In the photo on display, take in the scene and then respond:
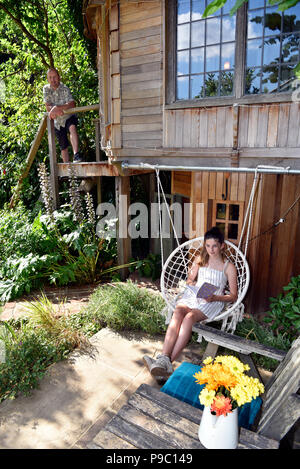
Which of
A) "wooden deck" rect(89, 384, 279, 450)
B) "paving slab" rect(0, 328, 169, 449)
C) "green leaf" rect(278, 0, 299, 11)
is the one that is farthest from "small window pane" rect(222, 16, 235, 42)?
"wooden deck" rect(89, 384, 279, 450)

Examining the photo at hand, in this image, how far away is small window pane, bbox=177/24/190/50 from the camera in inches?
145

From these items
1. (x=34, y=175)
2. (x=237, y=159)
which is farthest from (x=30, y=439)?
(x=34, y=175)

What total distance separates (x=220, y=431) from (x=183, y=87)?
3455 mm

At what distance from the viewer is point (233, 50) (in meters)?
3.50

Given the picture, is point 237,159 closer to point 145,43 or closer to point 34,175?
point 145,43

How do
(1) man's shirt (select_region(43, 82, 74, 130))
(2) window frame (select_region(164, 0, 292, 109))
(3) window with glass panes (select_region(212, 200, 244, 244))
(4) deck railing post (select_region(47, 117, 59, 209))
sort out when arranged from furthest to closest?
1. (1) man's shirt (select_region(43, 82, 74, 130))
2. (4) deck railing post (select_region(47, 117, 59, 209))
3. (3) window with glass panes (select_region(212, 200, 244, 244))
4. (2) window frame (select_region(164, 0, 292, 109))

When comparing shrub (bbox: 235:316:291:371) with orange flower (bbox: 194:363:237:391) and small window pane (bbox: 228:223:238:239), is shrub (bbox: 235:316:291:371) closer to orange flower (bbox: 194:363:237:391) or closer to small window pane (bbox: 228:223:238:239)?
small window pane (bbox: 228:223:238:239)

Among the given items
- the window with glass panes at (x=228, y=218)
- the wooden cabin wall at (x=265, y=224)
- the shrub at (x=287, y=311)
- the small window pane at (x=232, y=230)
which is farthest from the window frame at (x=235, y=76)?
the shrub at (x=287, y=311)

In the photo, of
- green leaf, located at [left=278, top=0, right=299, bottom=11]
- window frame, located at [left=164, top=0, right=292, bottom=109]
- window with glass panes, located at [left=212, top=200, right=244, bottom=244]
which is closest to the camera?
green leaf, located at [left=278, top=0, right=299, bottom=11]

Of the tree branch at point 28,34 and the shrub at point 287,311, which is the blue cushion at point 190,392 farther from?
the tree branch at point 28,34

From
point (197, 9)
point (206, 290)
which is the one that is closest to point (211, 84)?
point (197, 9)

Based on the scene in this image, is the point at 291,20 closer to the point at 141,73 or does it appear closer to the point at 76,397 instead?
the point at 141,73

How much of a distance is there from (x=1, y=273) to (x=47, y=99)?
3.29m

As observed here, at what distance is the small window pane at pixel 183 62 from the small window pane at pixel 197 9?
34 centimetres
